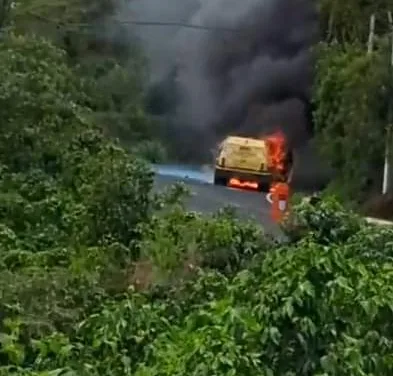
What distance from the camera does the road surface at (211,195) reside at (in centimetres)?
1334

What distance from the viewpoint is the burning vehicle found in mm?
20531

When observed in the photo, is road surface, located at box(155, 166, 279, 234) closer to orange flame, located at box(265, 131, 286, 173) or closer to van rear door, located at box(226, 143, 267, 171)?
van rear door, located at box(226, 143, 267, 171)

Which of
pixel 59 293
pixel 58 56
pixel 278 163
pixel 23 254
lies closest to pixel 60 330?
pixel 59 293

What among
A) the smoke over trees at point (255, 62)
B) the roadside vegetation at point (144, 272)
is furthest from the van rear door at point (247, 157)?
the roadside vegetation at point (144, 272)

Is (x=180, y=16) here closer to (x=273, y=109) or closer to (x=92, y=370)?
(x=273, y=109)

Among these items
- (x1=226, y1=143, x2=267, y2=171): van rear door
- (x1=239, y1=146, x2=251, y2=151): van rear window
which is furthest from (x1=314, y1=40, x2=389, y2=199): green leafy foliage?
(x1=239, y1=146, x2=251, y2=151): van rear window

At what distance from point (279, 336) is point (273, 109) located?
64.2 feet

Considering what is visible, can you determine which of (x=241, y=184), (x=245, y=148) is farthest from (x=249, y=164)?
(x=245, y=148)

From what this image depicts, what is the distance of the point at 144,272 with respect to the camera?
24.8ft

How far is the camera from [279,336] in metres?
4.11

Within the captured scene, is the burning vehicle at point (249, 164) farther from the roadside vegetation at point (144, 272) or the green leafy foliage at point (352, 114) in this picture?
the roadside vegetation at point (144, 272)

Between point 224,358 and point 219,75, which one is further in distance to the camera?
point 219,75

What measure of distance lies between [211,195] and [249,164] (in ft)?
12.1

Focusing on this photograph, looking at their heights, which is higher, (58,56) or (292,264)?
(292,264)
